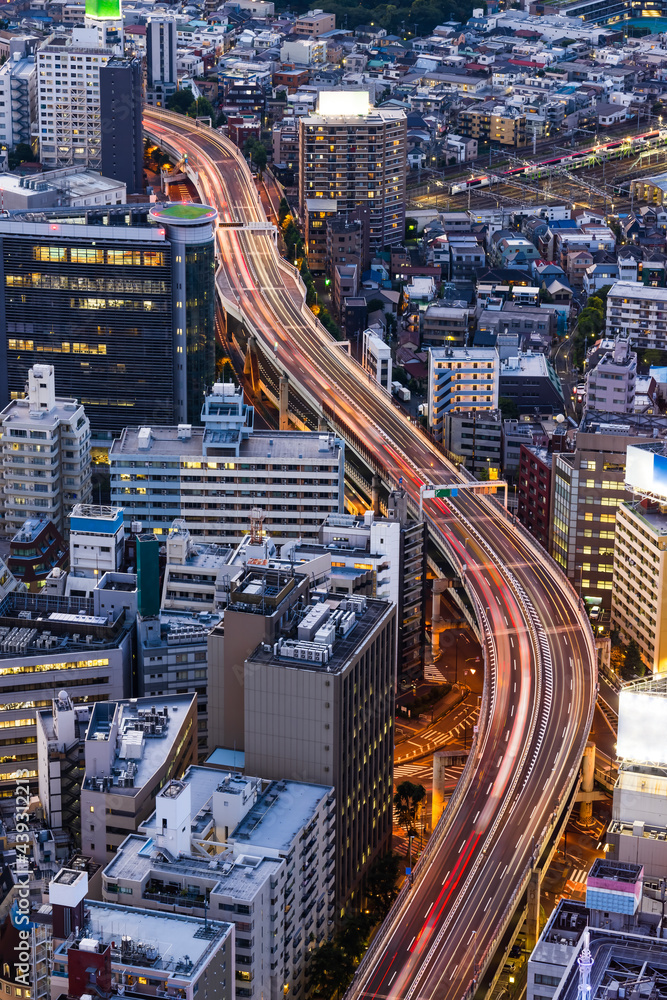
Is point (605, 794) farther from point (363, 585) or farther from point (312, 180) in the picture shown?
point (312, 180)

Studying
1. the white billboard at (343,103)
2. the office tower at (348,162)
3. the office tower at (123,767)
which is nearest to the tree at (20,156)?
the office tower at (348,162)

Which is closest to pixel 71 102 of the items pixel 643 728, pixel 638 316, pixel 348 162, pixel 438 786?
pixel 348 162

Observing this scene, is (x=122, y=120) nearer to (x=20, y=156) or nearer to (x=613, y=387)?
(x=20, y=156)

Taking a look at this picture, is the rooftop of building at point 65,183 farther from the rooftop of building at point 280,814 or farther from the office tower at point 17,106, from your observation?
the rooftop of building at point 280,814

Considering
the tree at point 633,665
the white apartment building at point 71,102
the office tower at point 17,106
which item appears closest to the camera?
the tree at point 633,665

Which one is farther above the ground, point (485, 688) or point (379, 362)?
point (379, 362)

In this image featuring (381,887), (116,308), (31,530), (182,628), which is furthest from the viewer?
(116,308)

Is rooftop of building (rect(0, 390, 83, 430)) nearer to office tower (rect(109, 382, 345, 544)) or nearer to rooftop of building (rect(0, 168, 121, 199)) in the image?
office tower (rect(109, 382, 345, 544))
